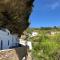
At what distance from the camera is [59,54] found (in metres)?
36.1

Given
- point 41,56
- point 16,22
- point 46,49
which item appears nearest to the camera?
point 16,22

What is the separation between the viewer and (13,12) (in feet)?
98.0

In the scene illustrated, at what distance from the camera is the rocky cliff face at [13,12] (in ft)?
93.2

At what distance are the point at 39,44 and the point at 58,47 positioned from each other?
9.73 ft

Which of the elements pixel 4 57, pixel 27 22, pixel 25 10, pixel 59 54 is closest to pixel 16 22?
pixel 25 10

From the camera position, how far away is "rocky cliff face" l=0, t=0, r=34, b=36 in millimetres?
28408

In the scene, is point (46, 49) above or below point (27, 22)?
below

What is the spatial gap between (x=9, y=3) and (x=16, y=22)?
161 inches

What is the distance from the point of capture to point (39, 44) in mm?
38844

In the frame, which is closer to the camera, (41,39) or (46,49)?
(46,49)

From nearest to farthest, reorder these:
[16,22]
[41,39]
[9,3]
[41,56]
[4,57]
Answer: [4,57] < [9,3] < [16,22] < [41,56] < [41,39]

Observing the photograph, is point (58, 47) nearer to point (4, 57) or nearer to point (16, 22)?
point (16, 22)

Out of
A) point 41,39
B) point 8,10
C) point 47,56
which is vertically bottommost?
point 47,56

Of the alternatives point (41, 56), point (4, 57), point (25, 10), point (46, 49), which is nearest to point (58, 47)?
point (46, 49)
